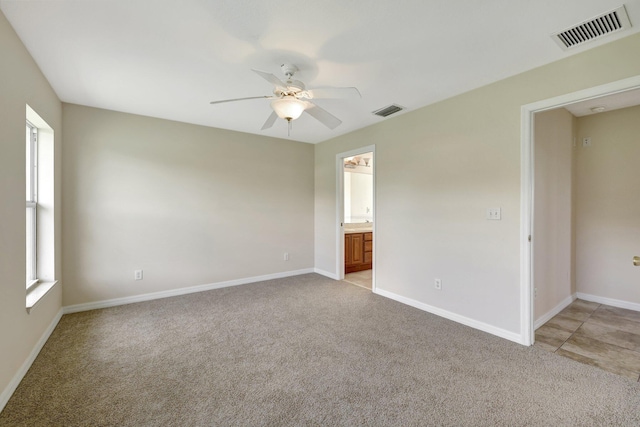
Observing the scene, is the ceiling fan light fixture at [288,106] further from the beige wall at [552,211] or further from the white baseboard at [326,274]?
the white baseboard at [326,274]

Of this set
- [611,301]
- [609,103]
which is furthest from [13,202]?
[611,301]

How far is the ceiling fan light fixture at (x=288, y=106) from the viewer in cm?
228

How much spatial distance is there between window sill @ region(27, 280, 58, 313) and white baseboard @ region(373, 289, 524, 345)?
3.56 m

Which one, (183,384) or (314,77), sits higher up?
(314,77)

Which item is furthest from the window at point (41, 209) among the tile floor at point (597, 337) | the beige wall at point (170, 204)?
the tile floor at point (597, 337)

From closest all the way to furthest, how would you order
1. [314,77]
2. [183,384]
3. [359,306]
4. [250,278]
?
[183,384]
[314,77]
[359,306]
[250,278]

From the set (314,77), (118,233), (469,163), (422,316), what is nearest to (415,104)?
(469,163)

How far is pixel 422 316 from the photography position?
3178 mm

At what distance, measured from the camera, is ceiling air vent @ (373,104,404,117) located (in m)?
3.35

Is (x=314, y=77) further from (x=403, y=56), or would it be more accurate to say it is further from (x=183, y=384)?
(x=183, y=384)

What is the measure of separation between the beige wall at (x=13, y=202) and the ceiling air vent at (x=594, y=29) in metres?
3.62

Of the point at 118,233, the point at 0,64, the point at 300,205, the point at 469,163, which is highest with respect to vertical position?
the point at 0,64

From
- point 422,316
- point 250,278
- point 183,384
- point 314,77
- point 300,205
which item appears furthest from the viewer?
point 300,205

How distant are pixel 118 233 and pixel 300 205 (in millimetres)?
2708
